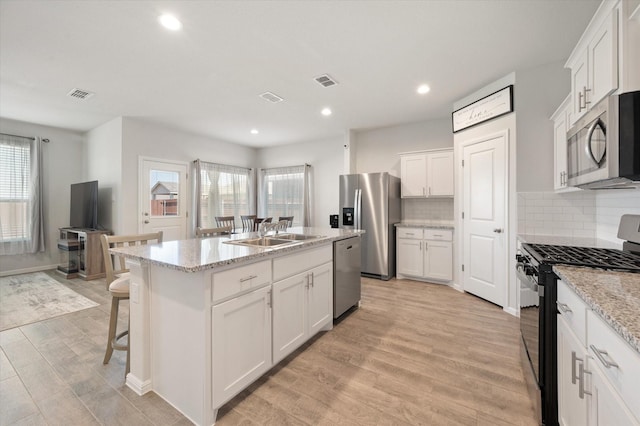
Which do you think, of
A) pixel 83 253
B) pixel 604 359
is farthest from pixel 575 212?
pixel 83 253

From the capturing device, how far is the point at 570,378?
1.16m

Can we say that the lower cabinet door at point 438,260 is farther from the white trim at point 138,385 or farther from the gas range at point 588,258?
the white trim at point 138,385

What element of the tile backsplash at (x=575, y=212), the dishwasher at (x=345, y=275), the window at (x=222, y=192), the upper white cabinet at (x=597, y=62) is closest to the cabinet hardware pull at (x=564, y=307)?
the upper white cabinet at (x=597, y=62)

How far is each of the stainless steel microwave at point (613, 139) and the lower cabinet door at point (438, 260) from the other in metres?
2.66

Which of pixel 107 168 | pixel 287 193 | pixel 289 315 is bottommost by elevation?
pixel 289 315

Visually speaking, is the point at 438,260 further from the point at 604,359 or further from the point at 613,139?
the point at 604,359

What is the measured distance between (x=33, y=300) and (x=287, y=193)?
4387 millimetres

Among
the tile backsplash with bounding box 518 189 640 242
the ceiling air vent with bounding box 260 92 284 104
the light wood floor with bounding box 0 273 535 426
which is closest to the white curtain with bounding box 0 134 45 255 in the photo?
the light wood floor with bounding box 0 273 535 426

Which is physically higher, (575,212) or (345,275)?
(575,212)

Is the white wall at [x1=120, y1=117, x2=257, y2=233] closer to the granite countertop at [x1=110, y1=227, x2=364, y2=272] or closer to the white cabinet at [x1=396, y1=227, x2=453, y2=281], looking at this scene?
the granite countertop at [x1=110, y1=227, x2=364, y2=272]

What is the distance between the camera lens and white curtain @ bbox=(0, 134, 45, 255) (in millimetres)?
4469

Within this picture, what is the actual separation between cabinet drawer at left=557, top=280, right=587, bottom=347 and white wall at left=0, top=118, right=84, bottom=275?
284 inches

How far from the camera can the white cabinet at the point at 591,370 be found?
729 millimetres

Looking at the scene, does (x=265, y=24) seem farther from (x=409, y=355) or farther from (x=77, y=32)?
(x=409, y=355)
